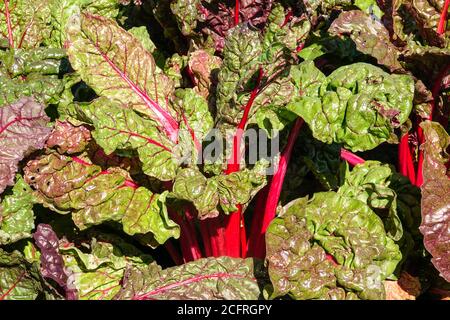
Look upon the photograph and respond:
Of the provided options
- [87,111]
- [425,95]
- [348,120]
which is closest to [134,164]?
[87,111]

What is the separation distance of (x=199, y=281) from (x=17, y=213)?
2.49 feet

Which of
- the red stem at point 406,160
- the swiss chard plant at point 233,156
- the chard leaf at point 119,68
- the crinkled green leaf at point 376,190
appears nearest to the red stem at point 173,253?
the swiss chard plant at point 233,156

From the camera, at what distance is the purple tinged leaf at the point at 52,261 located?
2.37 metres

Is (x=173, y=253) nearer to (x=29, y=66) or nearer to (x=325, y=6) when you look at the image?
(x=29, y=66)

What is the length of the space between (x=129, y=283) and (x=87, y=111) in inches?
26.1

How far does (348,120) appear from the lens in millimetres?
2299

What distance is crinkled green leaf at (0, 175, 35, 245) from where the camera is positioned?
2.54 meters

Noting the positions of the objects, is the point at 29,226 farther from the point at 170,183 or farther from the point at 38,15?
the point at 38,15

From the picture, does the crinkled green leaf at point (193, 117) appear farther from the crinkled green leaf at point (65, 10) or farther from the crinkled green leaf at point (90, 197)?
the crinkled green leaf at point (65, 10)

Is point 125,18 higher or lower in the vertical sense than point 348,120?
higher

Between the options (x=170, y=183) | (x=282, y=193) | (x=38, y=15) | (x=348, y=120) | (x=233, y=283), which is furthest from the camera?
(x=38, y=15)

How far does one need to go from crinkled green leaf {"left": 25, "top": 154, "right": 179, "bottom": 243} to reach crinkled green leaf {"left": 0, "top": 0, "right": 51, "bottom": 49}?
775 mm

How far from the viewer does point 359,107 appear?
Answer: 89.8 inches

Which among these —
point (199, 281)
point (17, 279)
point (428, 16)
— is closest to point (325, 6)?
point (428, 16)
